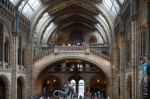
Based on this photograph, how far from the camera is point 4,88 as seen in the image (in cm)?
3316

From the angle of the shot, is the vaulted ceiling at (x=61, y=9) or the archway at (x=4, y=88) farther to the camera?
the vaulted ceiling at (x=61, y=9)

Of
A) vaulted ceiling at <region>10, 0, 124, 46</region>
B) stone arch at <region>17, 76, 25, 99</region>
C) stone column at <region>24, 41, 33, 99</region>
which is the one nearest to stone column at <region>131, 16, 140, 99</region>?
vaulted ceiling at <region>10, 0, 124, 46</region>

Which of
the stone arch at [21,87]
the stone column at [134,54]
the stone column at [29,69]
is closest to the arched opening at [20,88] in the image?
the stone arch at [21,87]

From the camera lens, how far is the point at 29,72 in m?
41.3

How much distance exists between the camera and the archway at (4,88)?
32.1 metres

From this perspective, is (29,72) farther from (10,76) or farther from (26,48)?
(10,76)

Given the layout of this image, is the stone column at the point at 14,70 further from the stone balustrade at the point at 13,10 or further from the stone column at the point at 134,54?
the stone column at the point at 134,54

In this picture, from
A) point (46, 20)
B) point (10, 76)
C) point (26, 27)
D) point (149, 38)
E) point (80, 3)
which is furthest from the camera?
point (46, 20)

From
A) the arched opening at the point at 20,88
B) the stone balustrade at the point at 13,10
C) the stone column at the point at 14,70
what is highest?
the stone balustrade at the point at 13,10

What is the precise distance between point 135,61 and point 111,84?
56.3ft

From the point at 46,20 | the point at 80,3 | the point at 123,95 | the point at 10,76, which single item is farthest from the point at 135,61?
the point at 46,20

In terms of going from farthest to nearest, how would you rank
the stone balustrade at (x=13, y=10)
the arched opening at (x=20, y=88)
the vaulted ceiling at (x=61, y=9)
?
the vaulted ceiling at (x=61, y=9), the arched opening at (x=20, y=88), the stone balustrade at (x=13, y=10)

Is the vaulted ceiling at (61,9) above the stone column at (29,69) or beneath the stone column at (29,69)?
above

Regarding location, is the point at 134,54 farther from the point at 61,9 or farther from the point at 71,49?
the point at 61,9
